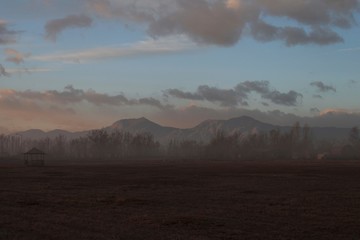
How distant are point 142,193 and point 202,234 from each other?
56.1 feet

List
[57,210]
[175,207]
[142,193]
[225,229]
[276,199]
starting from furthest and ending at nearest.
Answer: [142,193] < [276,199] < [175,207] < [57,210] < [225,229]

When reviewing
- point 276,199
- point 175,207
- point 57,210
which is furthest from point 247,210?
point 57,210

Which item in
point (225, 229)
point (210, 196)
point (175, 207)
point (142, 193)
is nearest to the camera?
point (225, 229)

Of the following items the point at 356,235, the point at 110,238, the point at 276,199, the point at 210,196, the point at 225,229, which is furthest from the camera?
the point at 210,196

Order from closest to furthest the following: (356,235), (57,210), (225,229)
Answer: (356,235)
(225,229)
(57,210)

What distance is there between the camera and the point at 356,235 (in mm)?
17656

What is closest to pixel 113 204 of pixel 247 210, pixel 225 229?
pixel 247 210

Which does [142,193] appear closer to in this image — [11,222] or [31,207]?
[31,207]

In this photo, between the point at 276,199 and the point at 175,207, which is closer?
the point at 175,207

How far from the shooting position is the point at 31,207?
25625 millimetres

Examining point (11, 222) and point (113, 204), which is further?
point (113, 204)

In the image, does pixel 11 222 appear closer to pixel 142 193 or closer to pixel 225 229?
pixel 225 229

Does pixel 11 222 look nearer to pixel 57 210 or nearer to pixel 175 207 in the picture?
pixel 57 210

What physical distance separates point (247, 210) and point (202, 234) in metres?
7.42
